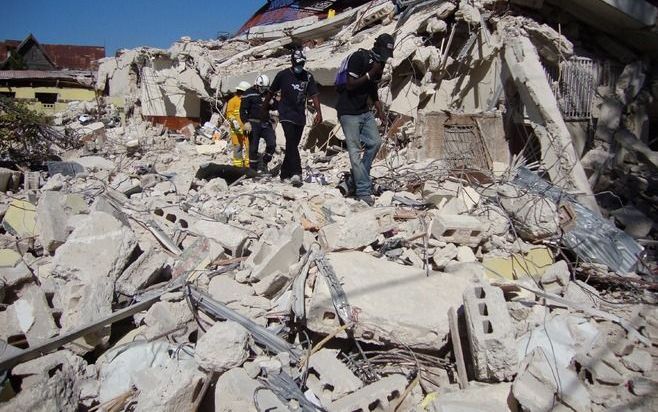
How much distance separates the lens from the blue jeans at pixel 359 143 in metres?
5.11

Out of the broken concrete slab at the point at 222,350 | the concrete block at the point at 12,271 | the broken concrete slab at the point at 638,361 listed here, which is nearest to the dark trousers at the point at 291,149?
the concrete block at the point at 12,271

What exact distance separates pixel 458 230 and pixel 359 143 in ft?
5.76

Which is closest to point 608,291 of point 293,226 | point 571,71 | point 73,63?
point 293,226

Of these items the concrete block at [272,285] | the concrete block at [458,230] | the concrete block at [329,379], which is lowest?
the concrete block at [329,379]

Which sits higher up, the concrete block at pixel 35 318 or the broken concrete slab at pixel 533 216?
the broken concrete slab at pixel 533 216

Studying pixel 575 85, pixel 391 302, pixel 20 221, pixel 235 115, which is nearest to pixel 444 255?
pixel 391 302

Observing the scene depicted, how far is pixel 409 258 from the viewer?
3.75 m

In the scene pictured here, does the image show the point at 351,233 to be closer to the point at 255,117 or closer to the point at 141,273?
the point at 141,273

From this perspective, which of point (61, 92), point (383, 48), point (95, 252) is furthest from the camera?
point (61, 92)

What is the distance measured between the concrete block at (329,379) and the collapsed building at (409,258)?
0.01 m

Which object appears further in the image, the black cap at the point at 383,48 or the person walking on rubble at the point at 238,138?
the person walking on rubble at the point at 238,138

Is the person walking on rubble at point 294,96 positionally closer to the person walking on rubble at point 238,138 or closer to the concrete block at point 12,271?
the person walking on rubble at point 238,138

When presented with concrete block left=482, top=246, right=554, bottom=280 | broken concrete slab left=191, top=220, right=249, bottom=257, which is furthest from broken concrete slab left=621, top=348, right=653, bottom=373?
broken concrete slab left=191, top=220, right=249, bottom=257

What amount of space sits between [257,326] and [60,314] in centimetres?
133
